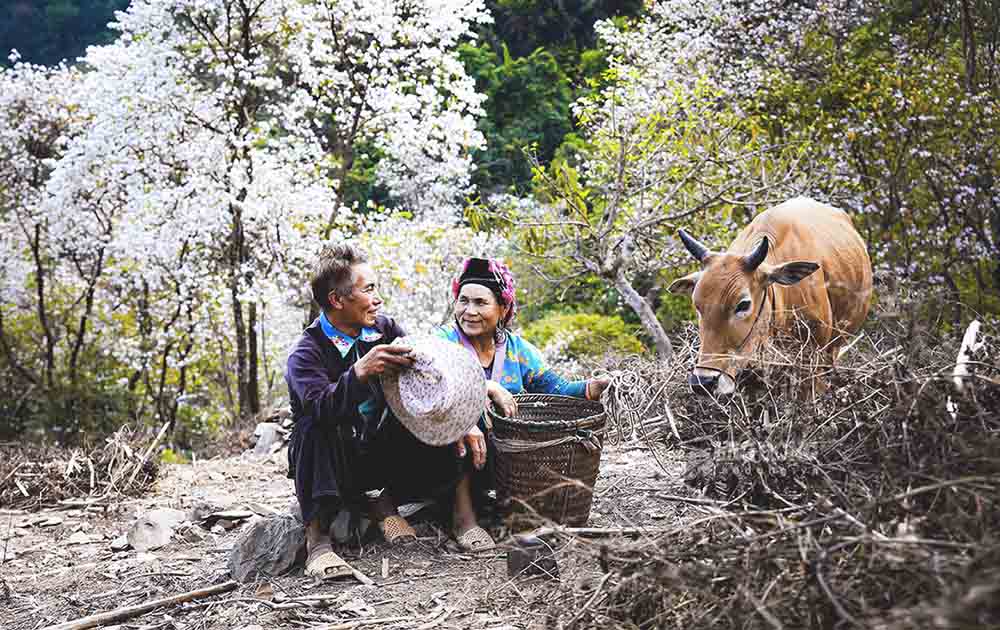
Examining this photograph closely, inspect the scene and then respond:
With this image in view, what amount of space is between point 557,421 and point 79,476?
4.30 m

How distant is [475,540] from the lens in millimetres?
4191

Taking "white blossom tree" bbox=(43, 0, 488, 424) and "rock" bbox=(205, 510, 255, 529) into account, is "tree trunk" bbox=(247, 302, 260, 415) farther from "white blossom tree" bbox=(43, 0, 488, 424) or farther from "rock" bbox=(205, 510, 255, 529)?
"rock" bbox=(205, 510, 255, 529)

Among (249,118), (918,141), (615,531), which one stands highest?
(249,118)

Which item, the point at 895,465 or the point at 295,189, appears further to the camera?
the point at 295,189

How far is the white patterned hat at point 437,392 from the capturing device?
3.70m

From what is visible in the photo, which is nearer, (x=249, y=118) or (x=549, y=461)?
(x=549, y=461)

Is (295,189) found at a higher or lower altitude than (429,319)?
higher

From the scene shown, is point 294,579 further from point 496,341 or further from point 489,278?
point 489,278

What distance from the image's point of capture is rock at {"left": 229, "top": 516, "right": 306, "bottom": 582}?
13.1 ft

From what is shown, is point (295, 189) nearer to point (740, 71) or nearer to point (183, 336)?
point (183, 336)

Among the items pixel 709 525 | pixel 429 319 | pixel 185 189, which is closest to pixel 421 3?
pixel 185 189

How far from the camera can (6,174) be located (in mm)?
13250

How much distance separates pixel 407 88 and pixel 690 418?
855 centimetres

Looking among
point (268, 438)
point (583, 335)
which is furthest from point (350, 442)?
point (583, 335)
